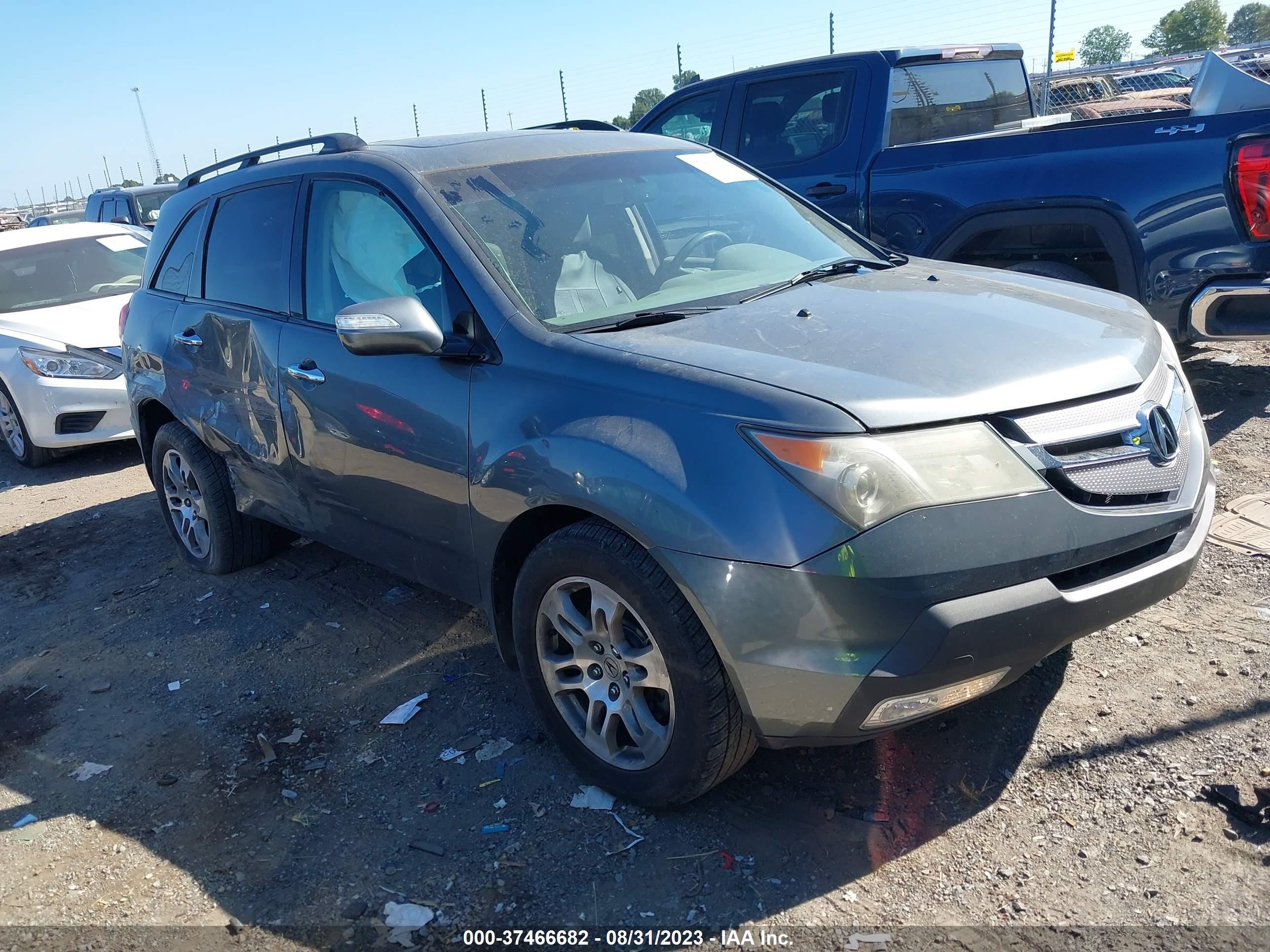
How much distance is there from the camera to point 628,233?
3609mm

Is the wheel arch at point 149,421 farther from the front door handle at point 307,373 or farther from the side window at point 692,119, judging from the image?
the side window at point 692,119

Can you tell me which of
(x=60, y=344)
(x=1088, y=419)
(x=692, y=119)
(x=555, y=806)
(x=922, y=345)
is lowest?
(x=555, y=806)

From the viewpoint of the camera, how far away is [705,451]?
99.3 inches

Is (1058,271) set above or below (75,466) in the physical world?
above

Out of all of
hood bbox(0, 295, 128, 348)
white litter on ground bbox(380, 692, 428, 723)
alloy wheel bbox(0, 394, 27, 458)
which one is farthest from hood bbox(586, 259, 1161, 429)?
alloy wheel bbox(0, 394, 27, 458)

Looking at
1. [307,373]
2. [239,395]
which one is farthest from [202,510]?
[307,373]

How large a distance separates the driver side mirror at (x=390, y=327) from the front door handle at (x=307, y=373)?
0.62 metres

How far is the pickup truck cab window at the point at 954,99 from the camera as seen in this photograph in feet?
21.0

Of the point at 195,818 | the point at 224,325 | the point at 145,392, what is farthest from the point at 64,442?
the point at 195,818

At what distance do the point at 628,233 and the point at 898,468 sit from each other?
5.20 feet

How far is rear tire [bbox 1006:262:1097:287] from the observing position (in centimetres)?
534

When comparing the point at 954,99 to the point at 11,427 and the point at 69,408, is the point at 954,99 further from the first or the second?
the point at 11,427

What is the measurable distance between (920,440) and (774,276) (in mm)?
1319

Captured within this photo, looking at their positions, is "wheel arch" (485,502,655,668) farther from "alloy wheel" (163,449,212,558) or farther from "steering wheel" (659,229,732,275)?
"alloy wheel" (163,449,212,558)
